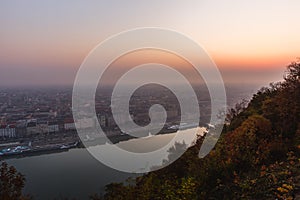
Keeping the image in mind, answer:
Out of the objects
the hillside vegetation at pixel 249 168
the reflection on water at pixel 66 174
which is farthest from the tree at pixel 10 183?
the reflection on water at pixel 66 174

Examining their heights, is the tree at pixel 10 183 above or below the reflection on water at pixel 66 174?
above

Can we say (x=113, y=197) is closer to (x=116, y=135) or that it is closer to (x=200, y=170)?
(x=200, y=170)

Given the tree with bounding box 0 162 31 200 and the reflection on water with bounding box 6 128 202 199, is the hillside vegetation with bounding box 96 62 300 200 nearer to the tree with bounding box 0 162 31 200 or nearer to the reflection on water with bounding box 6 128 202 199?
the tree with bounding box 0 162 31 200

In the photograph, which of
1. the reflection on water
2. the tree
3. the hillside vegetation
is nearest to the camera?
the tree

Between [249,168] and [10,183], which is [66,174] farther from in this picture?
[249,168]

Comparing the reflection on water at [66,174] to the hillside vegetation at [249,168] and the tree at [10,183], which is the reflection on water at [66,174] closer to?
the hillside vegetation at [249,168]

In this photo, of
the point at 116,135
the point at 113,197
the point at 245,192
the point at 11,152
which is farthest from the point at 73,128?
the point at 245,192

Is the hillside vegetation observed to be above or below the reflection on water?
above

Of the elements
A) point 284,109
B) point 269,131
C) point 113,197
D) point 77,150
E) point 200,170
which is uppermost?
point 284,109

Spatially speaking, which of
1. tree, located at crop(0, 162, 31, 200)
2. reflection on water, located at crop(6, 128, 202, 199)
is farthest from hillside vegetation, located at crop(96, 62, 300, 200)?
reflection on water, located at crop(6, 128, 202, 199)
